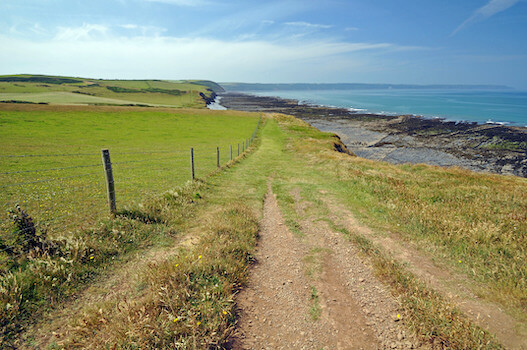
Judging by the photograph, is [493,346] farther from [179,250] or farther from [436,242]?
[179,250]

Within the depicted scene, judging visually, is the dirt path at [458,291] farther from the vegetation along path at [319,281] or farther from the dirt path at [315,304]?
the dirt path at [315,304]

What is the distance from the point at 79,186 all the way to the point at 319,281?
13569 millimetres

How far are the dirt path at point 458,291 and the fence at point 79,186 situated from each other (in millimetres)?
9231

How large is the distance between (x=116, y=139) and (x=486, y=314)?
4355 centimetres

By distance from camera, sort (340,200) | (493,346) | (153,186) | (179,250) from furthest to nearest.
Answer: (153,186) < (340,200) < (179,250) < (493,346)

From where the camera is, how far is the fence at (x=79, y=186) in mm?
8141

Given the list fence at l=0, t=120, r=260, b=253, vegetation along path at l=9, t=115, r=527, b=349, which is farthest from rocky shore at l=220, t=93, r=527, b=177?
fence at l=0, t=120, r=260, b=253

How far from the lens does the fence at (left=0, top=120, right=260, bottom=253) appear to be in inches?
320

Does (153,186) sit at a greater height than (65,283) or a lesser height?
lesser

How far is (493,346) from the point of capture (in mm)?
4043

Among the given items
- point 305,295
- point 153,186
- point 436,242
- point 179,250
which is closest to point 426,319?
point 305,295

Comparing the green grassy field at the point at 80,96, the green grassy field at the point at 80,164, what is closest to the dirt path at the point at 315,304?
the green grassy field at the point at 80,164

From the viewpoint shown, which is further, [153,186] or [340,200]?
[153,186]

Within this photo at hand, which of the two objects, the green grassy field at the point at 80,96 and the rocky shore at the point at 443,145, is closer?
the rocky shore at the point at 443,145
